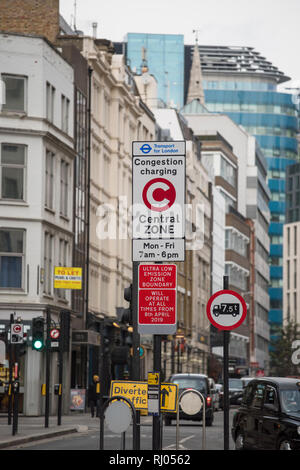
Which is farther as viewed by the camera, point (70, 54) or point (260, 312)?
point (260, 312)

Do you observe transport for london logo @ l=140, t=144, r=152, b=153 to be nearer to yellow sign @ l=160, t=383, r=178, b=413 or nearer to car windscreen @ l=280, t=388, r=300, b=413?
yellow sign @ l=160, t=383, r=178, b=413

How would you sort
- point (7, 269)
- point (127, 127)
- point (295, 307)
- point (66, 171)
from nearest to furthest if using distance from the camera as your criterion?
point (7, 269)
point (66, 171)
point (127, 127)
point (295, 307)

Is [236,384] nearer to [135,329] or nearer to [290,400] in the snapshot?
[290,400]

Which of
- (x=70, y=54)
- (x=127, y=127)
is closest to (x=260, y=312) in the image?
(x=127, y=127)

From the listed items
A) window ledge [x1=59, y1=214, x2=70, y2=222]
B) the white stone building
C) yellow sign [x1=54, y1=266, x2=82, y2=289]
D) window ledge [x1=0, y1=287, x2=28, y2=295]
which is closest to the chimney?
the white stone building

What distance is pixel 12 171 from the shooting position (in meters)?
52.1

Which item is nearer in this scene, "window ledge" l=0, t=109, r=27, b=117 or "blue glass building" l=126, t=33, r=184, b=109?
"window ledge" l=0, t=109, r=27, b=117

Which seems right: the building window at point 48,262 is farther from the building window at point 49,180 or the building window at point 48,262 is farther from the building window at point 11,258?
the building window at point 11,258

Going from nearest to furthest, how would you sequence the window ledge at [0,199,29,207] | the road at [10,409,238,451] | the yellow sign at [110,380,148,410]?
the yellow sign at [110,380,148,410], the road at [10,409,238,451], the window ledge at [0,199,29,207]

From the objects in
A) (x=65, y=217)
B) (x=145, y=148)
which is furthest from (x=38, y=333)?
(x=145, y=148)

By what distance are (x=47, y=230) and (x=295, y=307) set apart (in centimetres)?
12552

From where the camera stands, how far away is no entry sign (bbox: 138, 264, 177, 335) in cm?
1577
